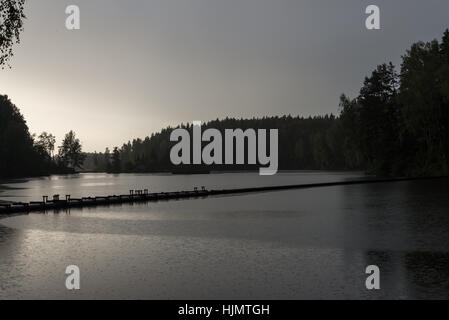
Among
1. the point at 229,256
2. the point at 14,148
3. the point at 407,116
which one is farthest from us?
the point at 14,148

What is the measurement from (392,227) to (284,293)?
1801 centimetres

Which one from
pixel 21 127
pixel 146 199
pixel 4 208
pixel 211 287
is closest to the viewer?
pixel 211 287

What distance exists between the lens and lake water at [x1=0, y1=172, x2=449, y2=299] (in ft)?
50.7

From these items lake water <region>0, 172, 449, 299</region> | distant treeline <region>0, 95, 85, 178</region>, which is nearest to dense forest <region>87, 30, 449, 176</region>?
lake water <region>0, 172, 449, 299</region>

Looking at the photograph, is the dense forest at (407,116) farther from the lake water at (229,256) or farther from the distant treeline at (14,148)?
the distant treeline at (14,148)

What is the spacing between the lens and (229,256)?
2125 centimetres

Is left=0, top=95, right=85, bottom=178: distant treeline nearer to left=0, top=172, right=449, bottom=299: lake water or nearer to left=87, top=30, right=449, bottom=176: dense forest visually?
left=87, top=30, right=449, bottom=176: dense forest

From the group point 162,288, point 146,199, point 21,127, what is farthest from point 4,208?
point 21,127

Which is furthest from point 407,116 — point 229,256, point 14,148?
point 14,148

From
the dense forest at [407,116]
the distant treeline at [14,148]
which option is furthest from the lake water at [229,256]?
the distant treeline at [14,148]

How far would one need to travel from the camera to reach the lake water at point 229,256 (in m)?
15.4

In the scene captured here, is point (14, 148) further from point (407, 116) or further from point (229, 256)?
point (229, 256)
